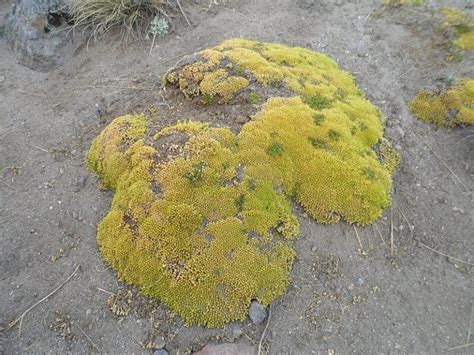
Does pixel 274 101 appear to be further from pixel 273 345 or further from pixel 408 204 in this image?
pixel 273 345

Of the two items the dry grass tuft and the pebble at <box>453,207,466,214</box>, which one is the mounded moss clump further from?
the dry grass tuft

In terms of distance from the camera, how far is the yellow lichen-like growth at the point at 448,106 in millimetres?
4969

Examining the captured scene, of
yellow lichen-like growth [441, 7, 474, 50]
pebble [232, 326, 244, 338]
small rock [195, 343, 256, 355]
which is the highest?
yellow lichen-like growth [441, 7, 474, 50]

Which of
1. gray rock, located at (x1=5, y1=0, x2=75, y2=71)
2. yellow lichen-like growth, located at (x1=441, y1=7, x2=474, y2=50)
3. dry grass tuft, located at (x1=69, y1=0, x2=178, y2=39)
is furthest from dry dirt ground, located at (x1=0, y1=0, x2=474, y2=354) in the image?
dry grass tuft, located at (x1=69, y1=0, x2=178, y2=39)

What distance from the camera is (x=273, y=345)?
11.1 ft

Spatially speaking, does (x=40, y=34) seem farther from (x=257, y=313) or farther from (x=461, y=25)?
(x=461, y=25)

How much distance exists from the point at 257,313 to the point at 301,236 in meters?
0.85

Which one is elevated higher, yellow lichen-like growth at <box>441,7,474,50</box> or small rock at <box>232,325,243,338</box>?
yellow lichen-like growth at <box>441,7,474,50</box>

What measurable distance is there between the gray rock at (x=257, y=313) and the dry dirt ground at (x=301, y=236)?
64 mm

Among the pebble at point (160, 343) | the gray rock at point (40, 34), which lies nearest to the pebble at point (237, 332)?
the pebble at point (160, 343)

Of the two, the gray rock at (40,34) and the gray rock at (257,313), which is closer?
the gray rock at (257,313)

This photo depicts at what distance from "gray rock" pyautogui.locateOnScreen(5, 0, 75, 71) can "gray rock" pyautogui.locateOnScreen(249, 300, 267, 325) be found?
5086 millimetres

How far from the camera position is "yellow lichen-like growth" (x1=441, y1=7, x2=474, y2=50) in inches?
225

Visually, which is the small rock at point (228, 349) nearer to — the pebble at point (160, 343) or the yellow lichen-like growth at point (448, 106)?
the pebble at point (160, 343)
